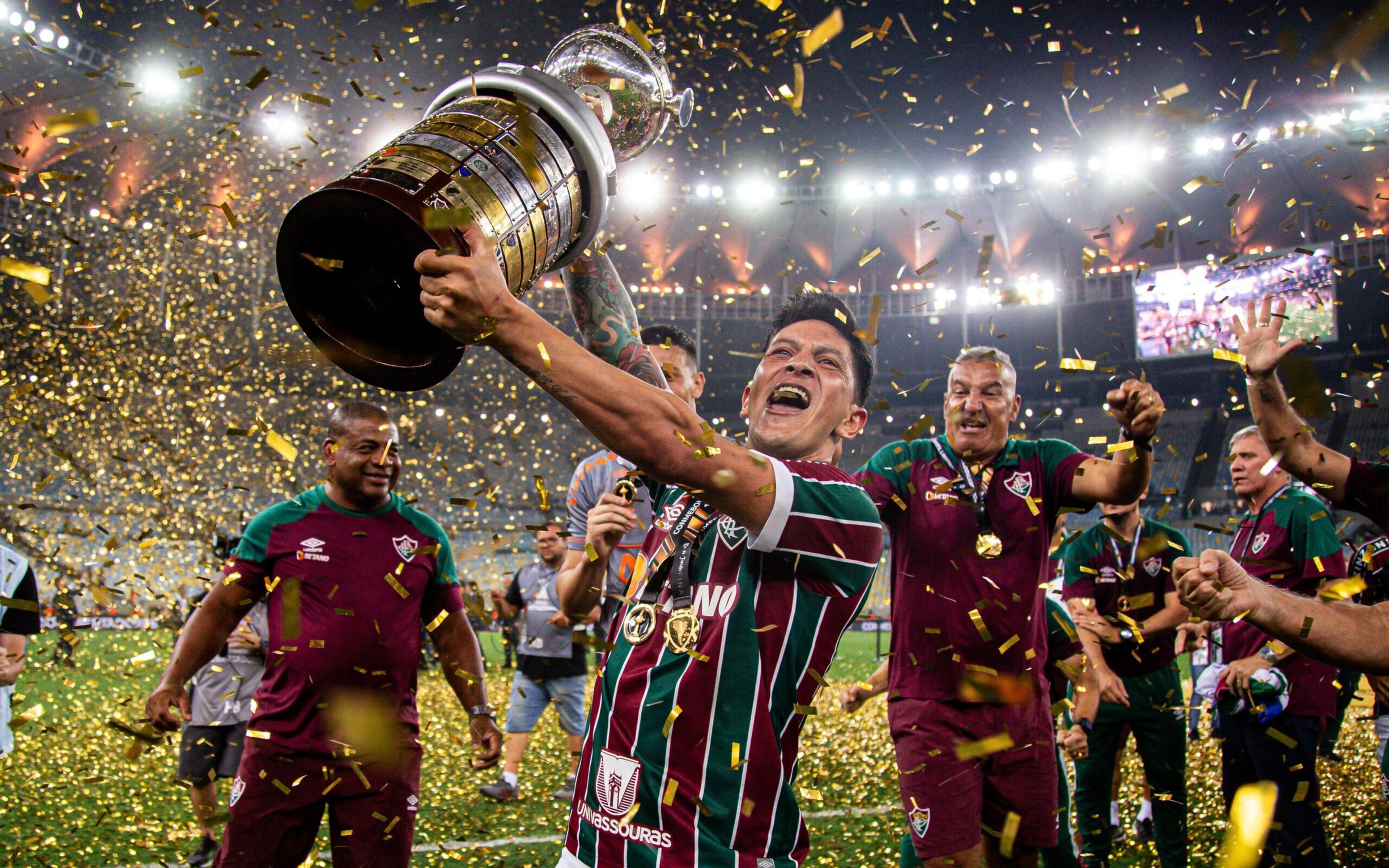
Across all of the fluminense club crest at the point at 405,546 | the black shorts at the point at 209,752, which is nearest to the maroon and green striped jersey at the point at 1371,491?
the fluminense club crest at the point at 405,546

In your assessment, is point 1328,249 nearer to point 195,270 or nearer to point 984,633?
point 984,633

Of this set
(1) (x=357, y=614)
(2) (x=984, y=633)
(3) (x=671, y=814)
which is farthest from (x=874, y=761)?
(3) (x=671, y=814)

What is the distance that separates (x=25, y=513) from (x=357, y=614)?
26.0 metres

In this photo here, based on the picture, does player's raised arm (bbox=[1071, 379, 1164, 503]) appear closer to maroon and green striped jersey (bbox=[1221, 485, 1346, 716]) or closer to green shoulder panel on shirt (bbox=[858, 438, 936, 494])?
green shoulder panel on shirt (bbox=[858, 438, 936, 494])

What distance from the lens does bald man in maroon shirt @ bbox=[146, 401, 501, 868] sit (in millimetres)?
3482

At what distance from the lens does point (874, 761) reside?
862cm

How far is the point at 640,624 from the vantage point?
87.3 inches

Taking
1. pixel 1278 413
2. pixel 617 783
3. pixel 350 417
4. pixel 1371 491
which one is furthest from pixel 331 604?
pixel 1371 491

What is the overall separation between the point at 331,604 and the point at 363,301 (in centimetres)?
247

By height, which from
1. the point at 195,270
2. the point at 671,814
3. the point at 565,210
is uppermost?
the point at 195,270

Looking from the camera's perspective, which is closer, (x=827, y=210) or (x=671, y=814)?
(x=671, y=814)

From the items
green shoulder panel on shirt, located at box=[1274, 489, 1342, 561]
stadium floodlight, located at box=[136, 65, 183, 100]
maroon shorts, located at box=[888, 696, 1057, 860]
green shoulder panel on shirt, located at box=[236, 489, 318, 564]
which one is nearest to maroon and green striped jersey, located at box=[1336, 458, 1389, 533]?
green shoulder panel on shirt, located at box=[1274, 489, 1342, 561]

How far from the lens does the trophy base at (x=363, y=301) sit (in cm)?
157

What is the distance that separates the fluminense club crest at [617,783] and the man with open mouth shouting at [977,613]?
203 cm
